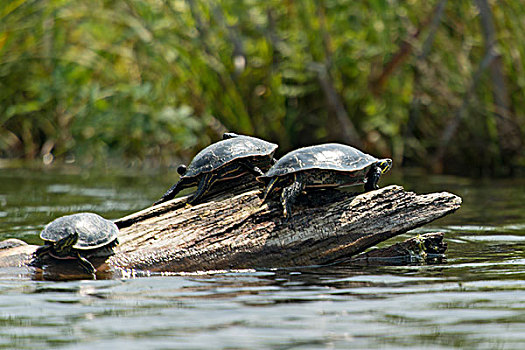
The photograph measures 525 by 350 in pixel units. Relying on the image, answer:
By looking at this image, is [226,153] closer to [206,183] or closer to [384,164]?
[206,183]

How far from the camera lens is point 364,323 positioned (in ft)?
11.4

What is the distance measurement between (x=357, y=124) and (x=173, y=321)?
8460 mm

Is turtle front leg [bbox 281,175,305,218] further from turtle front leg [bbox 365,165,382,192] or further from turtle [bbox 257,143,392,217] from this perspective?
turtle front leg [bbox 365,165,382,192]

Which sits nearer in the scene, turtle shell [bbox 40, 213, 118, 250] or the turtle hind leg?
turtle shell [bbox 40, 213, 118, 250]

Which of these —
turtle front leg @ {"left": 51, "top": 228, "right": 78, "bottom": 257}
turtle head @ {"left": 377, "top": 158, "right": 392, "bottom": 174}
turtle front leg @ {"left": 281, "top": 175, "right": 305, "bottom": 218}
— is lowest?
turtle front leg @ {"left": 51, "top": 228, "right": 78, "bottom": 257}

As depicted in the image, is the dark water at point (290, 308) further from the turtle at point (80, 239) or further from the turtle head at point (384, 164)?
the turtle head at point (384, 164)

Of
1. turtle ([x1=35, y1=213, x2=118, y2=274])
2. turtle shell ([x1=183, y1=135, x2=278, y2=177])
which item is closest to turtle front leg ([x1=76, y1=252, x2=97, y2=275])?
turtle ([x1=35, y1=213, x2=118, y2=274])

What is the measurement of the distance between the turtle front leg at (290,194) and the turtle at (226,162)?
0.44 metres

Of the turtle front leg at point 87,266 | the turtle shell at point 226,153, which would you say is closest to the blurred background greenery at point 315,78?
the turtle shell at point 226,153

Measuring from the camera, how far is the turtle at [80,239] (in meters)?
4.66

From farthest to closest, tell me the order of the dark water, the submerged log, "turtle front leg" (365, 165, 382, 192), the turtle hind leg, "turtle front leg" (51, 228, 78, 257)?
the turtle hind leg → "turtle front leg" (365, 165, 382, 192) → the submerged log → "turtle front leg" (51, 228, 78, 257) → the dark water

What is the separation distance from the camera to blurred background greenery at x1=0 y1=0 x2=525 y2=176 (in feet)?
35.0

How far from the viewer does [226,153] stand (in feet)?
16.9

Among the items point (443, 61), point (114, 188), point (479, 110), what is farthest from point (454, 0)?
point (114, 188)
